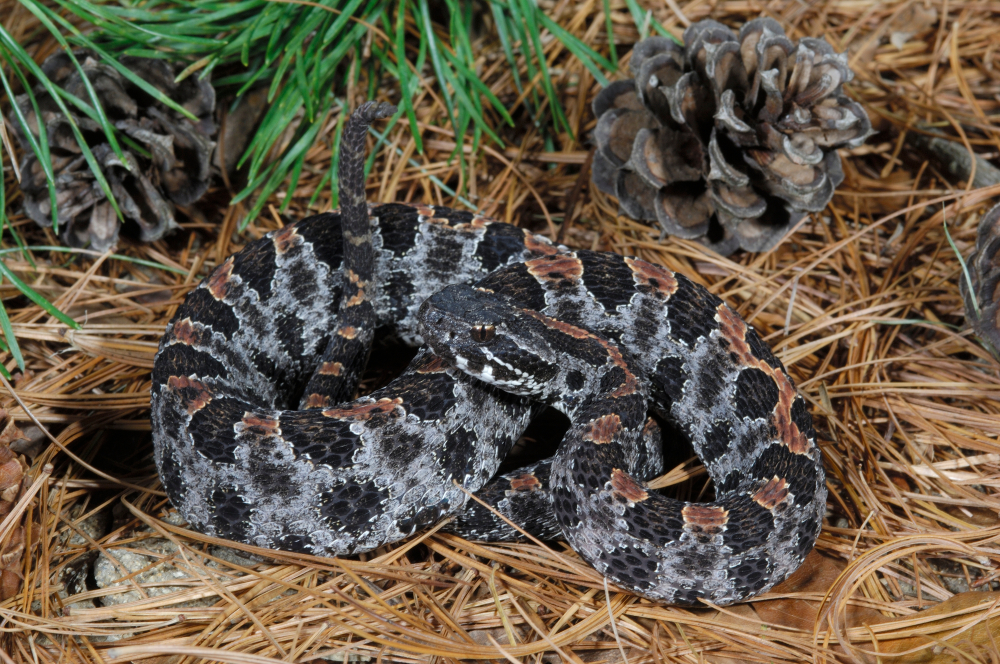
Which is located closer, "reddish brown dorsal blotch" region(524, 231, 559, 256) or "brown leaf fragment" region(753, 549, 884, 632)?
"brown leaf fragment" region(753, 549, 884, 632)

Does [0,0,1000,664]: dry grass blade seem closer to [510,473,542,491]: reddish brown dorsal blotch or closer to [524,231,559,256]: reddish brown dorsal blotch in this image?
[510,473,542,491]: reddish brown dorsal blotch

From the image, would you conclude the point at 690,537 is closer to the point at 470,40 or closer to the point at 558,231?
the point at 558,231

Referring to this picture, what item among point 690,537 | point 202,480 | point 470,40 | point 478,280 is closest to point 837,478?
point 690,537

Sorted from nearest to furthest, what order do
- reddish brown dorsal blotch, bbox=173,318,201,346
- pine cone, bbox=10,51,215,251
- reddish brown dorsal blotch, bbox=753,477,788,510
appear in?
reddish brown dorsal blotch, bbox=753,477,788,510, reddish brown dorsal blotch, bbox=173,318,201,346, pine cone, bbox=10,51,215,251

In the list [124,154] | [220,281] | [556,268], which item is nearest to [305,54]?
[124,154]

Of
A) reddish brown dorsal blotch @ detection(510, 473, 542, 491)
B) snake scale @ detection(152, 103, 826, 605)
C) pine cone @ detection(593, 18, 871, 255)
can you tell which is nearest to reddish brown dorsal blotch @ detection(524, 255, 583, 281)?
snake scale @ detection(152, 103, 826, 605)

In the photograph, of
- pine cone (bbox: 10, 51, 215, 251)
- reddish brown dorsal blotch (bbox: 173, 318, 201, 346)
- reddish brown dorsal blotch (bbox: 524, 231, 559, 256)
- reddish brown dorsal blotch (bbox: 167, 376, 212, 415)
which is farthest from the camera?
pine cone (bbox: 10, 51, 215, 251)

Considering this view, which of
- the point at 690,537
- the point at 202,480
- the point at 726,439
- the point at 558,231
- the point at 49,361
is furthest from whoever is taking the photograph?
the point at 558,231
